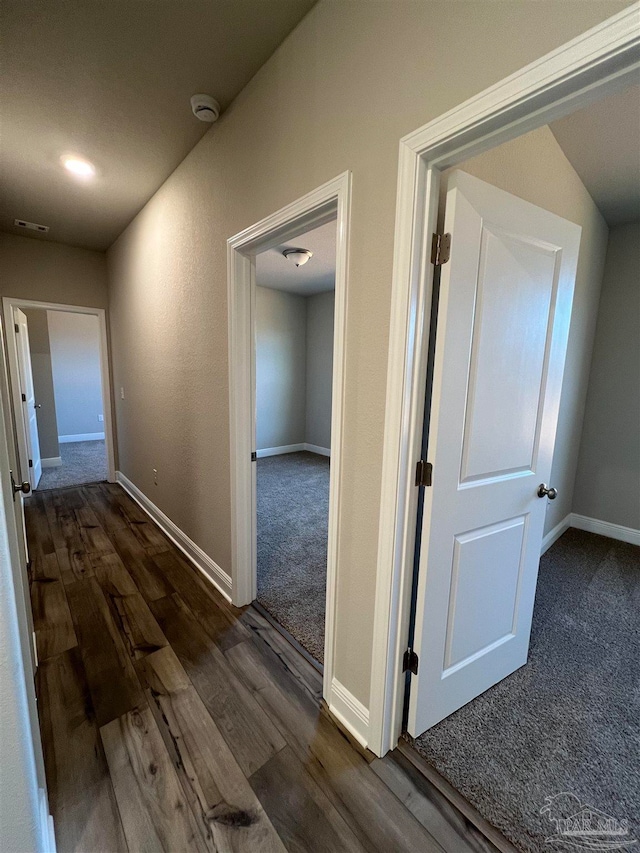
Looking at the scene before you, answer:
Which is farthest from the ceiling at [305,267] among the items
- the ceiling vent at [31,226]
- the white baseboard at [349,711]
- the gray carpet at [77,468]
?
the gray carpet at [77,468]

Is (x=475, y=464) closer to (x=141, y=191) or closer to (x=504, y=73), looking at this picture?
(x=504, y=73)

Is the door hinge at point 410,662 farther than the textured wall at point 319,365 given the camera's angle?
No

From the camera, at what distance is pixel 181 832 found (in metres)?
1.08

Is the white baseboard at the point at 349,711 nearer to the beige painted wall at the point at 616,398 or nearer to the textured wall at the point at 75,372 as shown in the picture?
the beige painted wall at the point at 616,398

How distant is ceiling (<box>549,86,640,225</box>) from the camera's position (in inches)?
62.5

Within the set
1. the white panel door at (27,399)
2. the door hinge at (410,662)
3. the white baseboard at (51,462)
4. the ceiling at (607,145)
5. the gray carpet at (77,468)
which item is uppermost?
the ceiling at (607,145)

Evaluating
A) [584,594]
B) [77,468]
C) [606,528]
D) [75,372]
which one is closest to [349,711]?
[584,594]

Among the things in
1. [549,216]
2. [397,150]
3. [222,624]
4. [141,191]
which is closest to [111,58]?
[141,191]

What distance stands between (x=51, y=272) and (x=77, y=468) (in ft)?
8.66

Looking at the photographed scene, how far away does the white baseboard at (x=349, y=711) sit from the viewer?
53.4 inches

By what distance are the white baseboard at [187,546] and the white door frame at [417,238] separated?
49.2 inches

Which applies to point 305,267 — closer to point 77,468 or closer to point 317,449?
point 317,449

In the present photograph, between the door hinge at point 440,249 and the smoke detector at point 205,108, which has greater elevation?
the smoke detector at point 205,108

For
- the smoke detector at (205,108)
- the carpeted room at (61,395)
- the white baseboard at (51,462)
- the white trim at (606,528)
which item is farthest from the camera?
the white baseboard at (51,462)
